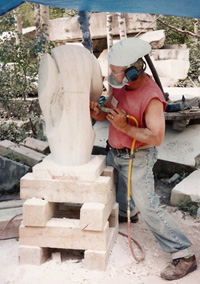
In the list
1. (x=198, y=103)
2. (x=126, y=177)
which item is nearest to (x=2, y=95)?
(x=198, y=103)

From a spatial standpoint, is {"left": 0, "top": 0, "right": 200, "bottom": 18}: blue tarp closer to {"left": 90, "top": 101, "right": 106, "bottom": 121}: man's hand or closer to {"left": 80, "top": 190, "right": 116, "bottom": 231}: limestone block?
{"left": 90, "top": 101, "right": 106, "bottom": 121}: man's hand

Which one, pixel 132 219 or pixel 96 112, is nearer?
pixel 96 112

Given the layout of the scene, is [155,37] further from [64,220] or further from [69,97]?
[64,220]

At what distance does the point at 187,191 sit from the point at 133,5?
224 cm

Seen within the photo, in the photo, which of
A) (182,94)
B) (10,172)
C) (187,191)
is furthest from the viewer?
(182,94)

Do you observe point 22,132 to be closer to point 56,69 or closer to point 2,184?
point 2,184

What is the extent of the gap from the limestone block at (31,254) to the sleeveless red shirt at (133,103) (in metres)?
1.07

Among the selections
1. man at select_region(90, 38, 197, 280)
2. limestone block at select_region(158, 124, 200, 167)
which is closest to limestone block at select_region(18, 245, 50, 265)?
man at select_region(90, 38, 197, 280)

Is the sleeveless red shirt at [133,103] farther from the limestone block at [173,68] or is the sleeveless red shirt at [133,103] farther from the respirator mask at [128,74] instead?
the limestone block at [173,68]

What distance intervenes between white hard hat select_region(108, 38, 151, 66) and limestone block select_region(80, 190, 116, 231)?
112cm

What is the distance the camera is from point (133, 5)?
391 cm

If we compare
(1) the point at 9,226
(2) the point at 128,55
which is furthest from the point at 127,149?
(1) the point at 9,226

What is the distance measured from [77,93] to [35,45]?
3.32 meters

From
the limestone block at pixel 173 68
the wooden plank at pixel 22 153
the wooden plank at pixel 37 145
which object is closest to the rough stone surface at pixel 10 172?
the wooden plank at pixel 22 153
